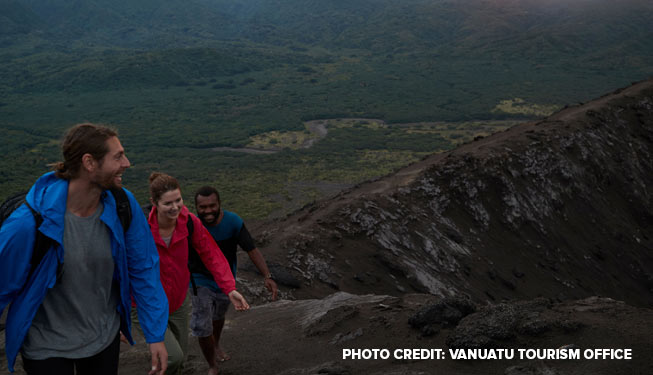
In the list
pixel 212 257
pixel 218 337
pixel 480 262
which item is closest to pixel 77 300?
pixel 212 257

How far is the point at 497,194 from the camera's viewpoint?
2127 cm

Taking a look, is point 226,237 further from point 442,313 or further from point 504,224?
point 504,224

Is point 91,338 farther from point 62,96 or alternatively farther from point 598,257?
point 62,96

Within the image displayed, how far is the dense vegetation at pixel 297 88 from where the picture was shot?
62812 mm

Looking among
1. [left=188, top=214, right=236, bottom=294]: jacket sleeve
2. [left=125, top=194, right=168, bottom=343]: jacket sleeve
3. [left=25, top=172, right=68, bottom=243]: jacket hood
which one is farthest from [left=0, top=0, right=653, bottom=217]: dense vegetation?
[left=25, top=172, right=68, bottom=243]: jacket hood

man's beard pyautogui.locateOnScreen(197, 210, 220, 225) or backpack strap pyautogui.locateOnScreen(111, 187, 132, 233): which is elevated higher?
backpack strap pyautogui.locateOnScreen(111, 187, 132, 233)

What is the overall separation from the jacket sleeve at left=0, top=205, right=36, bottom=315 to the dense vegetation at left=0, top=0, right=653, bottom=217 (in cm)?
3713

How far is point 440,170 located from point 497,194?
2631 millimetres

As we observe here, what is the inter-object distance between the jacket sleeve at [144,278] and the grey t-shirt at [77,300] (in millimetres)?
185

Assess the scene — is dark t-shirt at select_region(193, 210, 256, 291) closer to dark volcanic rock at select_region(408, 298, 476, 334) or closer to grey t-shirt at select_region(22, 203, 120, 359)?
grey t-shirt at select_region(22, 203, 120, 359)

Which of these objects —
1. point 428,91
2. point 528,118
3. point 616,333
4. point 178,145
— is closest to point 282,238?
point 616,333

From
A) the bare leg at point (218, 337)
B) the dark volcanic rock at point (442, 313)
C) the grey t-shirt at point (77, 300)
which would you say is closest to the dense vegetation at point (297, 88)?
the bare leg at point (218, 337)

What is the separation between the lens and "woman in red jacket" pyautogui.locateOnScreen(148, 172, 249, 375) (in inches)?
181

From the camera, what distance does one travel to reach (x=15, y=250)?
3150mm
